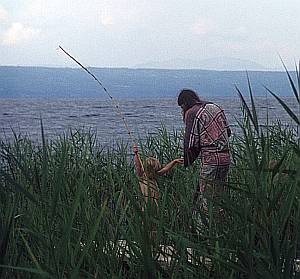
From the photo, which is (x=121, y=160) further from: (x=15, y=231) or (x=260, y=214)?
(x=260, y=214)

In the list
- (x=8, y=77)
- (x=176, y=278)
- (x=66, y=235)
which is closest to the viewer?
(x=66, y=235)

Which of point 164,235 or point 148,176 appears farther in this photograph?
point 148,176

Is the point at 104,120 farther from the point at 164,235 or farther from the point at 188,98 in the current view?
the point at 164,235

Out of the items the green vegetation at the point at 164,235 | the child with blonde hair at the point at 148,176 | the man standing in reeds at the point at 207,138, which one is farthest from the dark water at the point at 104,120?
the green vegetation at the point at 164,235

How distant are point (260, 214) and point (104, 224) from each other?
67 centimetres

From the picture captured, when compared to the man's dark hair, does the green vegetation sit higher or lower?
lower

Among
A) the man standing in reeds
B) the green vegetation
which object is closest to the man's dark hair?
the man standing in reeds

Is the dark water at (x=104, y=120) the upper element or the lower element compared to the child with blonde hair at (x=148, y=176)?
lower

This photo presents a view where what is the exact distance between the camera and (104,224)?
2.35 m

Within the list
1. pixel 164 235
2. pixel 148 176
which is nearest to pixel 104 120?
pixel 148 176

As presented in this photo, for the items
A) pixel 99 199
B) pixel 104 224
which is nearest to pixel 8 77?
pixel 99 199

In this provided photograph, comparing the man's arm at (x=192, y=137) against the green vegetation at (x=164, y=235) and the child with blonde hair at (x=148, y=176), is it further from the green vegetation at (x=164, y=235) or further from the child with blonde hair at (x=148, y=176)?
the green vegetation at (x=164, y=235)

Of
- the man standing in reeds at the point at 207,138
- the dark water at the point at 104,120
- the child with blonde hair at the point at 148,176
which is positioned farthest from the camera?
the dark water at the point at 104,120

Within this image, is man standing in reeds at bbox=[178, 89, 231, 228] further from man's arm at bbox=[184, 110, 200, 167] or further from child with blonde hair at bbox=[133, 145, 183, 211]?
child with blonde hair at bbox=[133, 145, 183, 211]
